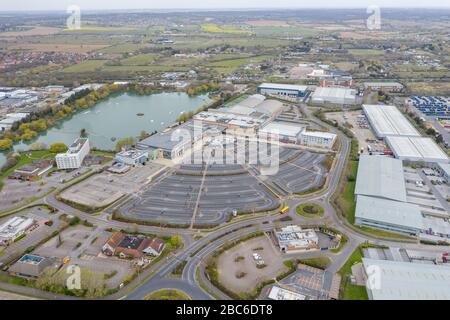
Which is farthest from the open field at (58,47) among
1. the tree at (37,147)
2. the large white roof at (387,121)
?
the large white roof at (387,121)

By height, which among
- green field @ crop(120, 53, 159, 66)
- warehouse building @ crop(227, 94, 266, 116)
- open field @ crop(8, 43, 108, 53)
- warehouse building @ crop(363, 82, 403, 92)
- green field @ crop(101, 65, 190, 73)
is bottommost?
warehouse building @ crop(227, 94, 266, 116)

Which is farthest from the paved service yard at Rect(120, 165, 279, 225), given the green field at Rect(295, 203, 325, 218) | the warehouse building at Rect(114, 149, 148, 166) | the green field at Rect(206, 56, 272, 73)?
the green field at Rect(206, 56, 272, 73)

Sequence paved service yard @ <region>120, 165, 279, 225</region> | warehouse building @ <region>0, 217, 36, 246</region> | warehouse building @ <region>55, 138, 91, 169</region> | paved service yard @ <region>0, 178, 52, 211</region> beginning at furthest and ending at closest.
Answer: warehouse building @ <region>55, 138, 91, 169</region> → paved service yard @ <region>0, 178, 52, 211</region> → paved service yard @ <region>120, 165, 279, 225</region> → warehouse building @ <region>0, 217, 36, 246</region>

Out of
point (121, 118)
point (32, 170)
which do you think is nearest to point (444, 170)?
point (32, 170)

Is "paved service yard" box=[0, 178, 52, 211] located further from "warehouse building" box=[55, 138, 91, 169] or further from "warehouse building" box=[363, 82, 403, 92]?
"warehouse building" box=[363, 82, 403, 92]

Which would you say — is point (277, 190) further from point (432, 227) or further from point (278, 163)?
point (432, 227)

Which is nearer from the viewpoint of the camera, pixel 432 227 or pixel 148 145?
pixel 432 227

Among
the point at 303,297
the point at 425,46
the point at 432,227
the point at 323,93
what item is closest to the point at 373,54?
the point at 425,46
